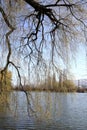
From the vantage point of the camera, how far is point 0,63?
15.2ft

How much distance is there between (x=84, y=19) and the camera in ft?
15.4

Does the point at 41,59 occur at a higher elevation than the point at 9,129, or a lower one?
higher

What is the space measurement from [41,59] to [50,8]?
82 centimetres

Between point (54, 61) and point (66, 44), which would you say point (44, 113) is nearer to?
point (54, 61)

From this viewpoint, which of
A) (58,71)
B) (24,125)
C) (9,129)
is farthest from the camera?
(24,125)

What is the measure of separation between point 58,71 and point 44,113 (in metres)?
0.67

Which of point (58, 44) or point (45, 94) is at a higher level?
point (58, 44)

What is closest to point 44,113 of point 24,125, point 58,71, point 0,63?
point 58,71

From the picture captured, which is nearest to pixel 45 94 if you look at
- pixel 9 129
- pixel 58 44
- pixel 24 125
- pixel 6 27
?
pixel 58 44

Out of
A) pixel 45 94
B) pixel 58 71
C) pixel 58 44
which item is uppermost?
pixel 58 44

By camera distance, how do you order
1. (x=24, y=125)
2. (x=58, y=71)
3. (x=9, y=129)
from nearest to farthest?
(x=58, y=71) < (x=9, y=129) < (x=24, y=125)

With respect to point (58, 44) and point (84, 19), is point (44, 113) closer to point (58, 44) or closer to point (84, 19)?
point (58, 44)

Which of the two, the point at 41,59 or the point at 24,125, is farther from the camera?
the point at 24,125

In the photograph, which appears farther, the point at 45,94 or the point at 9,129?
the point at 9,129
